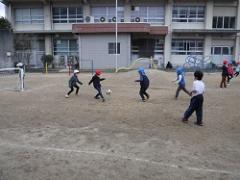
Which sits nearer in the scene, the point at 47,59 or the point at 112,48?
the point at 112,48

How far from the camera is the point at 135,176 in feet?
14.4

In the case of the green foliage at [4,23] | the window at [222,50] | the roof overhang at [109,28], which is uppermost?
the green foliage at [4,23]

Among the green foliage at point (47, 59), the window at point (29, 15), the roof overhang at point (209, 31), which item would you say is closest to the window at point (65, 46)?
the window at point (29, 15)

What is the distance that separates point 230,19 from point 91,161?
1328 inches

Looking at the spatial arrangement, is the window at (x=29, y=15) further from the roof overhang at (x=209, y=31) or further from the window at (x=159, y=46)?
the roof overhang at (x=209, y=31)

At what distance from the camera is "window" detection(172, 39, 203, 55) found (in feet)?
111

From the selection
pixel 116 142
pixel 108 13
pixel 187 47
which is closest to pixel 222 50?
pixel 187 47

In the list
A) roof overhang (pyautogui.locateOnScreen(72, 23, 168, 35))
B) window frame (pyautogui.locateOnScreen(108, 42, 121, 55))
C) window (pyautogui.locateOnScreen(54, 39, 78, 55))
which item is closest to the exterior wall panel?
window frame (pyautogui.locateOnScreen(108, 42, 121, 55))

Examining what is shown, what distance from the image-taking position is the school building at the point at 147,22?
3303 centimetres

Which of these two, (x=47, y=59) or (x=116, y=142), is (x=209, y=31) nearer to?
(x=47, y=59)

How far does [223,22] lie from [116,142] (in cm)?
3229

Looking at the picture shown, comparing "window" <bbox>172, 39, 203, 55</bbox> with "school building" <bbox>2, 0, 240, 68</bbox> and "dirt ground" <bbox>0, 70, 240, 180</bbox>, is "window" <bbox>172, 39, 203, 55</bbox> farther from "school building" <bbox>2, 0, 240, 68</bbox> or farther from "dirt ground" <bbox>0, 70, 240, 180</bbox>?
"dirt ground" <bbox>0, 70, 240, 180</bbox>

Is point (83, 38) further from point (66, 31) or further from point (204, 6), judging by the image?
point (204, 6)

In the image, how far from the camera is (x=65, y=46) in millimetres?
35094
